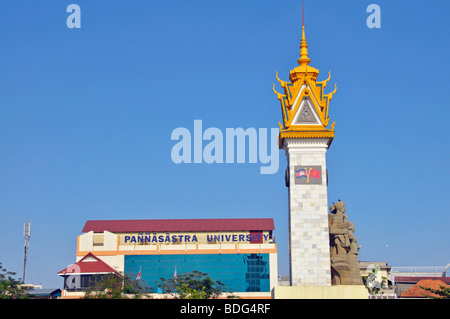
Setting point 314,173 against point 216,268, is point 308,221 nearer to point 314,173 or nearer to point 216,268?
point 314,173

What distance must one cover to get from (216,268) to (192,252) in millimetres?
5252

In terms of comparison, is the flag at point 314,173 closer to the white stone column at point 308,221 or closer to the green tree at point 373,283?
the white stone column at point 308,221

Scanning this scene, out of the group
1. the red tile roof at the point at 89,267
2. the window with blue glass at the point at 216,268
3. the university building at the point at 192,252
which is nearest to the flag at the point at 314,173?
the red tile roof at the point at 89,267

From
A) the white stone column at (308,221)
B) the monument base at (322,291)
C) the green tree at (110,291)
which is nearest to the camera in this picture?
the monument base at (322,291)

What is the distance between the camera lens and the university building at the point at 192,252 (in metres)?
116

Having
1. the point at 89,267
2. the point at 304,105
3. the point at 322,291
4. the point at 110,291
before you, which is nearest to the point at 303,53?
the point at 304,105

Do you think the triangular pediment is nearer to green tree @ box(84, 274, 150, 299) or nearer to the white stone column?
the white stone column

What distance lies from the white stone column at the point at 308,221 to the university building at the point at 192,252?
2489 inches

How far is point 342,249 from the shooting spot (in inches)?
1973
